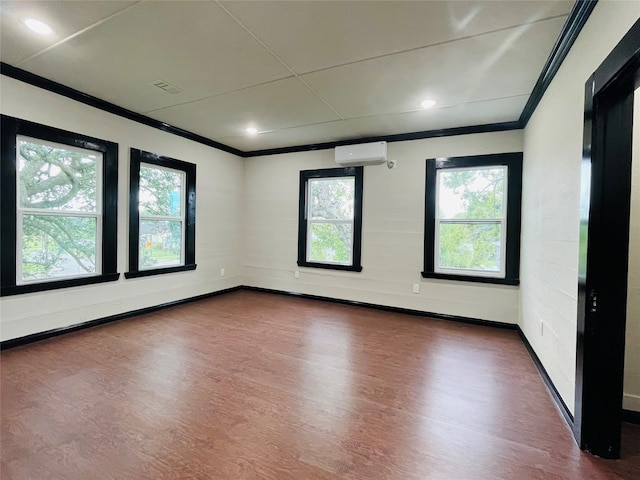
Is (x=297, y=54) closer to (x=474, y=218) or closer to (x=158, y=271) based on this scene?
(x=474, y=218)

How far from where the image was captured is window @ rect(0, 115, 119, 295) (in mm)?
2805

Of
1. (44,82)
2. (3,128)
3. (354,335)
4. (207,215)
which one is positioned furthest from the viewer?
(207,215)

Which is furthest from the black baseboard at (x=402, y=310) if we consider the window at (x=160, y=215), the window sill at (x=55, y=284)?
the window sill at (x=55, y=284)

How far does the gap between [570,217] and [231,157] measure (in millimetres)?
4897

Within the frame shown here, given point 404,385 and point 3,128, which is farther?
point 3,128

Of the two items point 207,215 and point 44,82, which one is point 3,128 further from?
point 207,215

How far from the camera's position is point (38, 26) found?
216 cm

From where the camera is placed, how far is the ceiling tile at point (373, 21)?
1860 millimetres

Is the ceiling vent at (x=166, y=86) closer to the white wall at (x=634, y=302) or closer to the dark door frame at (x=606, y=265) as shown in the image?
the dark door frame at (x=606, y=265)

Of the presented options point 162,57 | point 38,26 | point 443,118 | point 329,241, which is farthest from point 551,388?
point 38,26

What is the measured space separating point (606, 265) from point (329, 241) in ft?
12.0

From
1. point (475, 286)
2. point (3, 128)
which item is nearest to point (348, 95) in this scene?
point (475, 286)

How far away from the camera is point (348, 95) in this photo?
3.15 m

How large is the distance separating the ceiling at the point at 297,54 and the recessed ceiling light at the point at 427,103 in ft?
0.20
